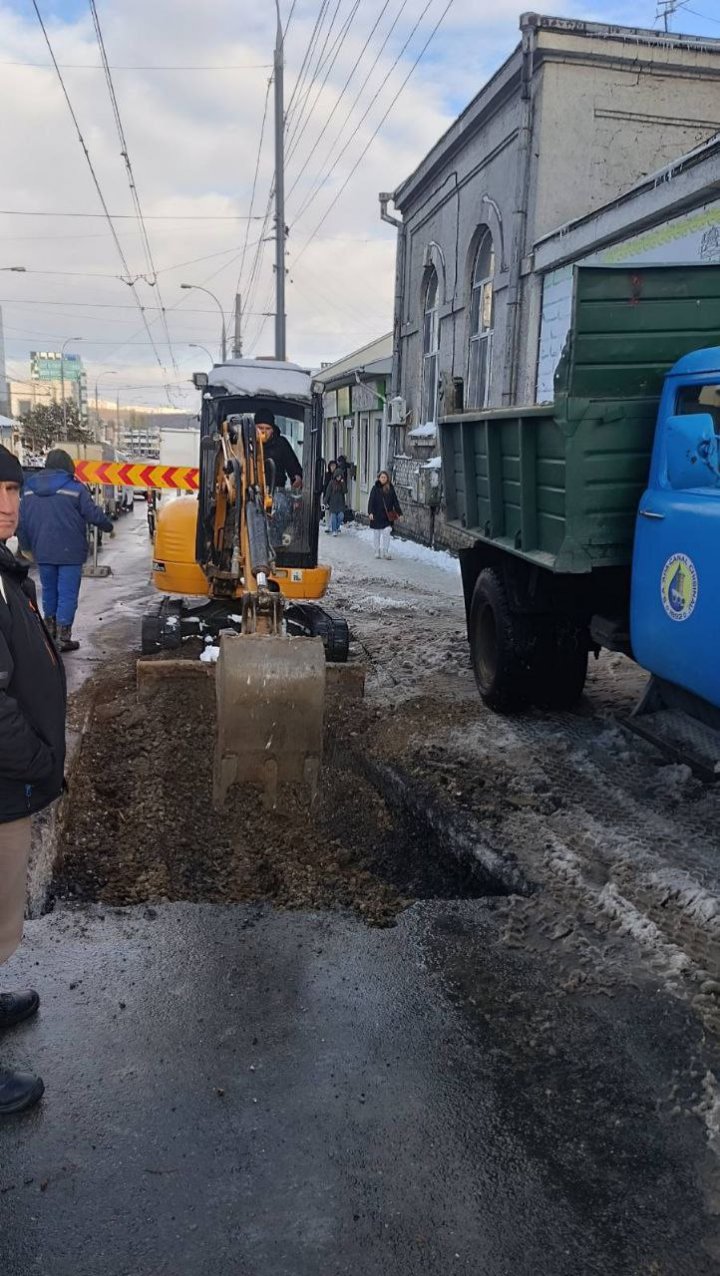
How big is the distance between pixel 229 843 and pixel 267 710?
0.71m

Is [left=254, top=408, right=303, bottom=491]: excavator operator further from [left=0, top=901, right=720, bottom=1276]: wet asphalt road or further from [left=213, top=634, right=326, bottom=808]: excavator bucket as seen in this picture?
[left=0, top=901, right=720, bottom=1276]: wet asphalt road

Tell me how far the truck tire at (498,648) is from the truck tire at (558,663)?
104 mm

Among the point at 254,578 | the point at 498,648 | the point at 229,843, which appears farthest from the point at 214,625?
the point at 229,843

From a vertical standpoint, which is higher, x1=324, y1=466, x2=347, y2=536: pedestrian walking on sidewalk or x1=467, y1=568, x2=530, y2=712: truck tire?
x1=324, y1=466, x2=347, y2=536: pedestrian walking on sidewalk

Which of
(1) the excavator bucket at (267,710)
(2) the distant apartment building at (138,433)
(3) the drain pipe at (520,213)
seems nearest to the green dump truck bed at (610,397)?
(1) the excavator bucket at (267,710)

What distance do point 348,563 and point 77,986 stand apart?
13.3 m

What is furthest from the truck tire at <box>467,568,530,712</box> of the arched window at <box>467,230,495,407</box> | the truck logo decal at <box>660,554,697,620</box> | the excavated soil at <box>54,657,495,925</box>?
the arched window at <box>467,230,495,407</box>

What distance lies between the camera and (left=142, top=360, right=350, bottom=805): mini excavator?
15.4ft

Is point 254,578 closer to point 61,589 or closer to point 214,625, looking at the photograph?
point 214,625

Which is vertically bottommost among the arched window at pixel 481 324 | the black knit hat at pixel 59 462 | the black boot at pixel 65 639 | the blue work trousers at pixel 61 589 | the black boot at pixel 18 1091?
the black boot at pixel 18 1091

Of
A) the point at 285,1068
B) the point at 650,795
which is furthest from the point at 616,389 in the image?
the point at 285,1068

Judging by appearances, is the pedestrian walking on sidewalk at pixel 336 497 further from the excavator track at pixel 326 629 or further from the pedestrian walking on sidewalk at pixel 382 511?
the excavator track at pixel 326 629

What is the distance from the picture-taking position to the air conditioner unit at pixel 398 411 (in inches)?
773

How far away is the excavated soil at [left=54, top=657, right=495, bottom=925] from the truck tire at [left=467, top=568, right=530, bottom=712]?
133cm
